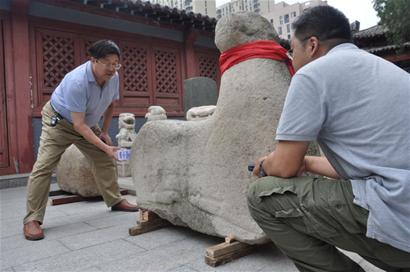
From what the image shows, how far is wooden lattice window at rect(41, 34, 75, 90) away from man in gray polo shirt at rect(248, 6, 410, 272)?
237 inches

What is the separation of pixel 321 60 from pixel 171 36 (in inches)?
291

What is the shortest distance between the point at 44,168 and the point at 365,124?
2.67 metres

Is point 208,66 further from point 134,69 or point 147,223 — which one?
point 147,223

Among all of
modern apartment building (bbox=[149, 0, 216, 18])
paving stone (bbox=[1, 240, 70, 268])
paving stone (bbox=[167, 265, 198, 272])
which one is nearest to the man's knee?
paving stone (bbox=[167, 265, 198, 272])

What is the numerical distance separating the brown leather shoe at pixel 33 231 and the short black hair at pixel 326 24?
98.6 inches

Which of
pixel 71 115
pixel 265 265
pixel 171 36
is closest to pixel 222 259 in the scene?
pixel 265 265

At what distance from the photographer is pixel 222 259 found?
2.07 m

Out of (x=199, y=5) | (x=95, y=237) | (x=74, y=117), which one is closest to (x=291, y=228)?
(x=95, y=237)

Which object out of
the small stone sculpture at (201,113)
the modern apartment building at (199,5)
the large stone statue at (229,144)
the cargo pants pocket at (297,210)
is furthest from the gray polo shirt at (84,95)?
the modern apartment building at (199,5)

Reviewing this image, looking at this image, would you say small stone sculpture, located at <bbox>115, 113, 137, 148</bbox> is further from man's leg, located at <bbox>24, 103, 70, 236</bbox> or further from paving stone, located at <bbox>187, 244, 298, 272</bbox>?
paving stone, located at <bbox>187, 244, 298, 272</bbox>

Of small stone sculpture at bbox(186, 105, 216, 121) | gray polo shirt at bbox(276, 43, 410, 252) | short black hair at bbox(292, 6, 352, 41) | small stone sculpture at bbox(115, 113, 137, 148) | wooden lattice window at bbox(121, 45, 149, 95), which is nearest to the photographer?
gray polo shirt at bbox(276, 43, 410, 252)

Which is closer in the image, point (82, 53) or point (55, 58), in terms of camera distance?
point (55, 58)

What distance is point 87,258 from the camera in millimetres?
2309

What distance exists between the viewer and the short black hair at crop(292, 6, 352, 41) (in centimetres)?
140
